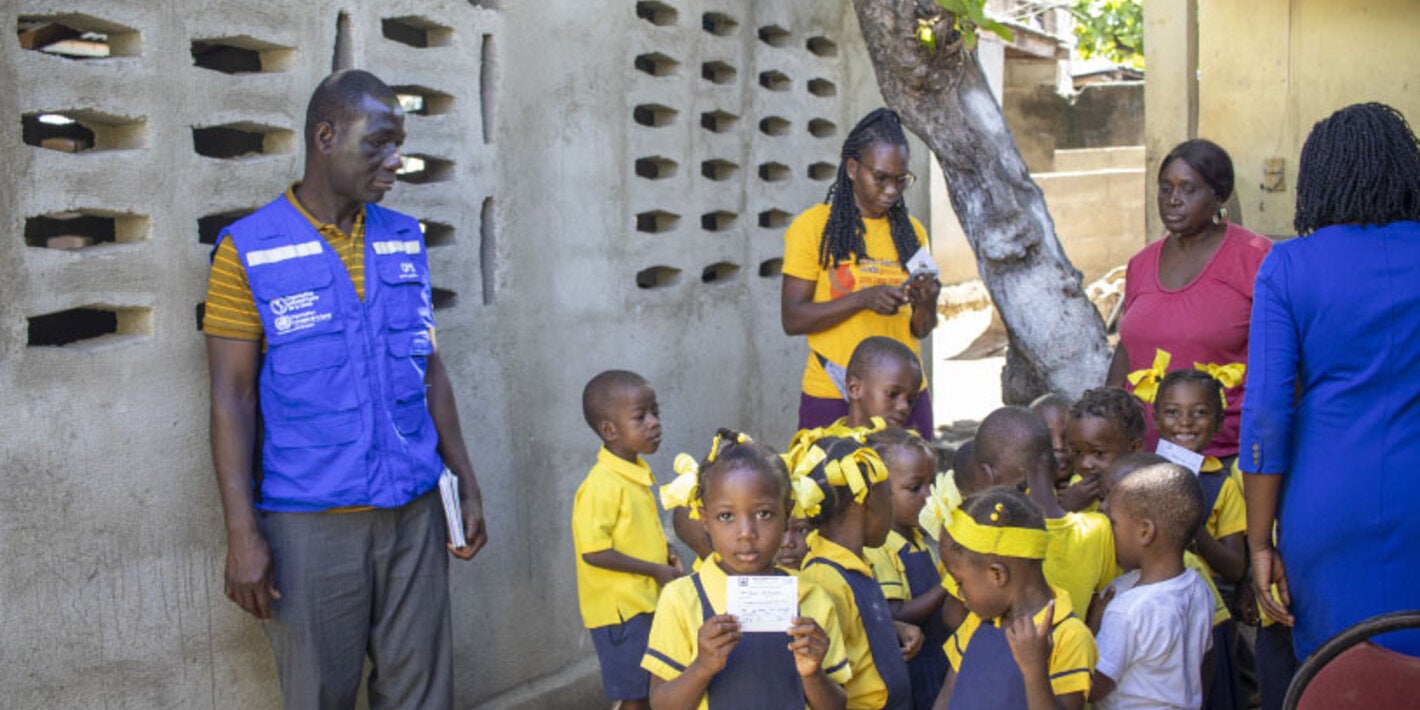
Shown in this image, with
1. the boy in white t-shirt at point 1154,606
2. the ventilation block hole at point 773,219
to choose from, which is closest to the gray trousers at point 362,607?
the boy in white t-shirt at point 1154,606

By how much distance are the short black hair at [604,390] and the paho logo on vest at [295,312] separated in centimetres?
94

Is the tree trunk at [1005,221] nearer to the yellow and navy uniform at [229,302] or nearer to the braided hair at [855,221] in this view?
the braided hair at [855,221]

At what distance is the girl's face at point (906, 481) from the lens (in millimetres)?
3854

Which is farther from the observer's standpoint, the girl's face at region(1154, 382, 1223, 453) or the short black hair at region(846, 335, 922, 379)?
the short black hair at region(846, 335, 922, 379)

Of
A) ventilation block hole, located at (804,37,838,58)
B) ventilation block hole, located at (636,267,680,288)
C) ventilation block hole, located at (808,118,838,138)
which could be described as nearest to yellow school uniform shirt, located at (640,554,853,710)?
ventilation block hole, located at (636,267,680,288)

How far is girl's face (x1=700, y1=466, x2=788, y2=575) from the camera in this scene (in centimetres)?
306

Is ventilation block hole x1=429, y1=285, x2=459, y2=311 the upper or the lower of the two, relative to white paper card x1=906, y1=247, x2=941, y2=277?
lower

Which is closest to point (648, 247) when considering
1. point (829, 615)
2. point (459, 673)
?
point (459, 673)

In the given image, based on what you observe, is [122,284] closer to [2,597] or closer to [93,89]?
[93,89]

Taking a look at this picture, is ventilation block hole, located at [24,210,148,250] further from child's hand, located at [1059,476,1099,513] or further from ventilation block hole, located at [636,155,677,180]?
child's hand, located at [1059,476,1099,513]

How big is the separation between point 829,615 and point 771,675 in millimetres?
171

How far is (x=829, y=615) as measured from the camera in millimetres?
3121

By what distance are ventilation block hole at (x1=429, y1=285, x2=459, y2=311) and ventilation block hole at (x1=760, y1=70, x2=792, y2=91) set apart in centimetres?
193

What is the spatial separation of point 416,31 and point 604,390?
153 cm
